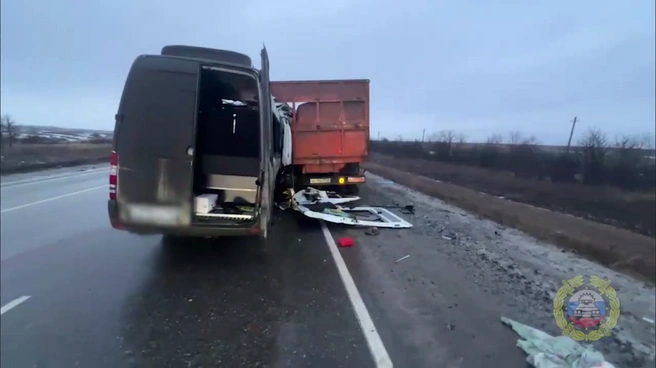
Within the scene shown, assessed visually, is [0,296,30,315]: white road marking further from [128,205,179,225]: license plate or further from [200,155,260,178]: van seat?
[200,155,260,178]: van seat

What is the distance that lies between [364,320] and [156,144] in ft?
10.4

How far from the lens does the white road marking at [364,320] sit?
4.03m

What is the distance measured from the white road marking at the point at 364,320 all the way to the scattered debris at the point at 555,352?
3.92 feet

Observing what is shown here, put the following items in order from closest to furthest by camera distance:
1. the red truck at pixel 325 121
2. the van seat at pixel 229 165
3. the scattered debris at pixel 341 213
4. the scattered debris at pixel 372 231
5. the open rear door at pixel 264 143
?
1. the open rear door at pixel 264 143
2. the van seat at pixel 229 165
3. the scattered debris at pixel 372 231
4. the scattered debris at pixel 341 213
5. the red truck at pixel 325 121

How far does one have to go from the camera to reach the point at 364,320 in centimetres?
490

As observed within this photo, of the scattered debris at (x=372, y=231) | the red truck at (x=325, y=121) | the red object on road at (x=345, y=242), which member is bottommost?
the red object on road at (x=345, y=242)

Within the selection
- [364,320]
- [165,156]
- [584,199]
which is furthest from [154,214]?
[584,199]

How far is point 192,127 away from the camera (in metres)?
5.90

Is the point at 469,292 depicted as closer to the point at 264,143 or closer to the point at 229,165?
the point at 264,143

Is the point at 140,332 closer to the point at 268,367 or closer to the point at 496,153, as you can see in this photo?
the point at 268,367

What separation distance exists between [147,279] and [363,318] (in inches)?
116

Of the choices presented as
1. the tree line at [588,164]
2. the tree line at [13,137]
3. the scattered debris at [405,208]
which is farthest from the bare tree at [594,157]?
the tree line at [13,137]

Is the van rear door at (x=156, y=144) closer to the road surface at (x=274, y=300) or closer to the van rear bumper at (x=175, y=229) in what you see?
the van rear bumper at (x=175, y=229)

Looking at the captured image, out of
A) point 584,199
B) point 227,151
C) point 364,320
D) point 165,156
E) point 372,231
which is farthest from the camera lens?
point 584,199
